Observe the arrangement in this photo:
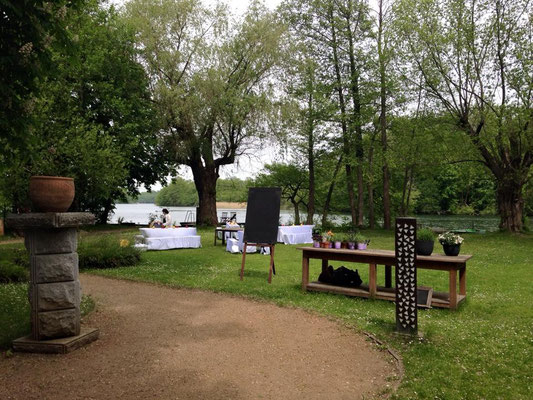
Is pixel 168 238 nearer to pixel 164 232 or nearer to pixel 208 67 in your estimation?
pixel 164 232

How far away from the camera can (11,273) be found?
32.1ft

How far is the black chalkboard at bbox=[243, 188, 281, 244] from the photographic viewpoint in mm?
10883

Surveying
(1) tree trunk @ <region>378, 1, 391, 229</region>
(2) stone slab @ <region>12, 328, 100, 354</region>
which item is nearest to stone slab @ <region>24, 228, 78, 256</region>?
(2) stone slab @ <region>12, 328, 100, 354</region>

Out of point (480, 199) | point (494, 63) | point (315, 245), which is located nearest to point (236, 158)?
point (494, 63)

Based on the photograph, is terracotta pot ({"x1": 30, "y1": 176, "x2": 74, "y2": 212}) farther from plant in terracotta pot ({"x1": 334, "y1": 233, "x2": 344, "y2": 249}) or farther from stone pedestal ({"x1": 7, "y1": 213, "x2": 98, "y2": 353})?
plant in terracotta pot ({"x1": 334, "y1": 233, "x2": 344, "y2": 249})

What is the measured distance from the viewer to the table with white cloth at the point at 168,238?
55.2 ft

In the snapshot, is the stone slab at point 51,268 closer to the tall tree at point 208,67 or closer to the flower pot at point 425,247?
the flower pot at point 425,247

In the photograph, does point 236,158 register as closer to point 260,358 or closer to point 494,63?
point 494,63

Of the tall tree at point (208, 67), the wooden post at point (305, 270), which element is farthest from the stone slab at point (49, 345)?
the tall tree at point (208, 67)

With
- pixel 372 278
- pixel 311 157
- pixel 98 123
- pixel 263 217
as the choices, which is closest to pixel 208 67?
pixel 98 123

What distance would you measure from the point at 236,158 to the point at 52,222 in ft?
75.4

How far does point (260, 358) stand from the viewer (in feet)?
17.3

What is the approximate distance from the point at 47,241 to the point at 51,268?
13.6 inches

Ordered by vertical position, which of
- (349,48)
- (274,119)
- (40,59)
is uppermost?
(349,48)
